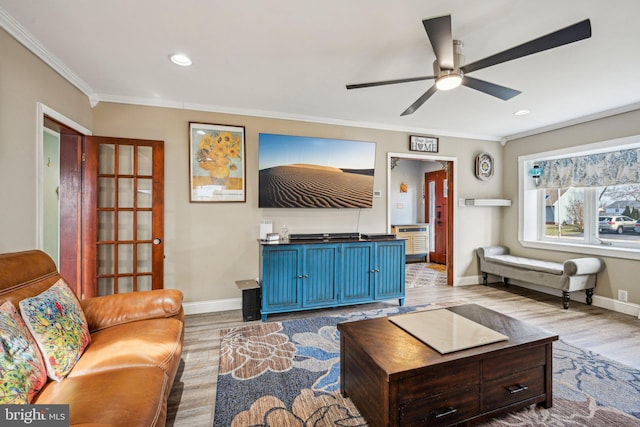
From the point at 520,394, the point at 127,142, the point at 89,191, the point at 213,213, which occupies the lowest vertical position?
the point at 520,394

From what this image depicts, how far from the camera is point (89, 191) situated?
2.99 metres

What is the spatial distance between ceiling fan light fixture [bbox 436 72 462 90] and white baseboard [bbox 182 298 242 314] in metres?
3.20

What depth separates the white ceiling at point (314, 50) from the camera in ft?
5.94

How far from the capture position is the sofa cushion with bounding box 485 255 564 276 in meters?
3.76

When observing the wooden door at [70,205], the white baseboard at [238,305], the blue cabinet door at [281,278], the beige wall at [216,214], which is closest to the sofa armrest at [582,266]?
the white baseboard at [238,305]

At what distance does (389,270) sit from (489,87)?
2.29m

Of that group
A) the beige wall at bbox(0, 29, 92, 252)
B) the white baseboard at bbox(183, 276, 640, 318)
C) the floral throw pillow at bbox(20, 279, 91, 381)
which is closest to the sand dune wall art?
the white baseboard at bbox(183, 276, 640, 318)

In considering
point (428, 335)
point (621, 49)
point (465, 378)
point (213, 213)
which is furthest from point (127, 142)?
point (621, 49)

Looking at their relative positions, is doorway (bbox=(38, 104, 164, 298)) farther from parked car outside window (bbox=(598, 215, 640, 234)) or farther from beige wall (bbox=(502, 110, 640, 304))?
parked car outside window (bbox=(598, 215, 640, 234))

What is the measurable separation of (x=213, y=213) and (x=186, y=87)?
1.42 meters

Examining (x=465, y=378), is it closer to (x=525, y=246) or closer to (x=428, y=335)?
(x=428, y=335)

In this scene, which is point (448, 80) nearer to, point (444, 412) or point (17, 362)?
point (444, 412)

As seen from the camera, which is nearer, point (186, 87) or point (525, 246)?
point (186, 87)

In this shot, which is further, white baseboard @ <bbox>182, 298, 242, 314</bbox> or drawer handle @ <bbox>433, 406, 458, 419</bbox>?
white baseboard @ <bbox>182, 298, 242, 314</bbox>
